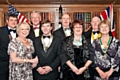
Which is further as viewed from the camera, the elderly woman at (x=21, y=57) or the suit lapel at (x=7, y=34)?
the suit lapel at (x=7, y=34)

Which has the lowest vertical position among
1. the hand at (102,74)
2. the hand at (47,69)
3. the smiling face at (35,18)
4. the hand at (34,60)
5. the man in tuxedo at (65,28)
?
the hand at (102,74)

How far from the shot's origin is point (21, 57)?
2941mm

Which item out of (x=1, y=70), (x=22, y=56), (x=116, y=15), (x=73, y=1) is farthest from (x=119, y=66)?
(x=116, y=15)

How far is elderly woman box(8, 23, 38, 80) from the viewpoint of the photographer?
291 centimetres

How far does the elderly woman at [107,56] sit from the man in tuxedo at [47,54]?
59cm

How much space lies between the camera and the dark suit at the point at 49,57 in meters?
3.16

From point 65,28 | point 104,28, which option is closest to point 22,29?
point 65,28

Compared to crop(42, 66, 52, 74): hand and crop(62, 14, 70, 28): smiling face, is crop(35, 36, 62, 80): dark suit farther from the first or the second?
crop(62, 14, 70, 28): smiling face

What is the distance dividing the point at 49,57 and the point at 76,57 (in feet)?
1.31

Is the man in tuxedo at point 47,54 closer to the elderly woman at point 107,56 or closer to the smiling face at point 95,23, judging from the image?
the elderly woman at point 107,56

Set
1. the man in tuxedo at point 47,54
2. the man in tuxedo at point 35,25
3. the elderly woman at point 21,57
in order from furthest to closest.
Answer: the man in tuxedo at point 35,25 → the man in tuxedo at point 47,54 → the elderly woman at point 21,57

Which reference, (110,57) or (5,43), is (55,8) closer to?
(5,43)

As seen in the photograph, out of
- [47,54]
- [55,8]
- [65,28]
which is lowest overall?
[47,54]

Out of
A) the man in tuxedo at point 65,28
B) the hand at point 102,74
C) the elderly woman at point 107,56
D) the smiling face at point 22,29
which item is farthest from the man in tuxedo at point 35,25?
the hand at point 102,74
